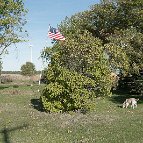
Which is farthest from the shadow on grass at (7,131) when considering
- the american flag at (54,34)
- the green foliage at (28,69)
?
the green foliage at (28,69)

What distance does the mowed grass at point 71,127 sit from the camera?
15750 mm

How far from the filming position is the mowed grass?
15750 millimetres

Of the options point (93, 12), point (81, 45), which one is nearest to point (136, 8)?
point (93, 12)

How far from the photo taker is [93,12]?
47156 mm

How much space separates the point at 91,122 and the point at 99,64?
5.95m

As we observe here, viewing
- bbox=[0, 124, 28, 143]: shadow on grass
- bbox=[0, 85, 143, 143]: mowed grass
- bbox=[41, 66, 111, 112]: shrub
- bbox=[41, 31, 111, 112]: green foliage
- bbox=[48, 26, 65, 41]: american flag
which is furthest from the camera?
bbox=[48, 26, 65, 41]: american flag

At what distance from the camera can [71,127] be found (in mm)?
18469

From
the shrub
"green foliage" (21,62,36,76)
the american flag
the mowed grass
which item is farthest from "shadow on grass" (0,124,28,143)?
"green foliage" (21,62,36,76)

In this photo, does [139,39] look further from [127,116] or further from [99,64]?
[127,116]

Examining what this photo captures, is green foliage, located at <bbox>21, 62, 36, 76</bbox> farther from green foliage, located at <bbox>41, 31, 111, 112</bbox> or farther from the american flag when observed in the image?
green foliage, located at <bbox>41, 31, 111, 112</bbox>

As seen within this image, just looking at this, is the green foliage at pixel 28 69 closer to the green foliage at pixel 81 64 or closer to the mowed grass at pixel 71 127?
the green foliage at pixel 81 64

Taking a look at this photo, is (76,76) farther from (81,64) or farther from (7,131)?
(7,131)

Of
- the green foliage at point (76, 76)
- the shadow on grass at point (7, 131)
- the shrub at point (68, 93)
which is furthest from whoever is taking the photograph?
the green foliage at point (76, 76)

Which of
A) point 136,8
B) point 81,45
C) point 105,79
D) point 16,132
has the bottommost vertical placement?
point 16,132
